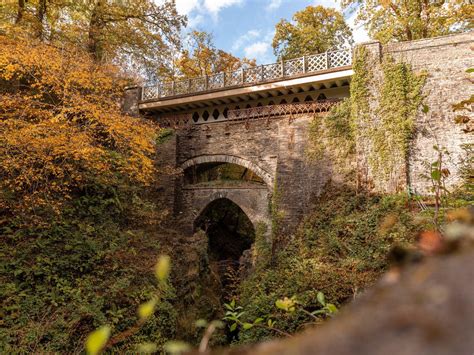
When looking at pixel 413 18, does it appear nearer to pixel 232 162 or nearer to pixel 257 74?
pixel 257 74

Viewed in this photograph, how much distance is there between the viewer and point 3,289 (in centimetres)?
722

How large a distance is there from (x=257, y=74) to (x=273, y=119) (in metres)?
2.34

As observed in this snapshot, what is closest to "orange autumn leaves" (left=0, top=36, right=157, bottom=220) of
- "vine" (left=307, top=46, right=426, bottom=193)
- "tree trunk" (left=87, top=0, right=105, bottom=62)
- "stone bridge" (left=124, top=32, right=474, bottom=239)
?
"stone bridge" (left=124, top=32, right=474, bottom=239)

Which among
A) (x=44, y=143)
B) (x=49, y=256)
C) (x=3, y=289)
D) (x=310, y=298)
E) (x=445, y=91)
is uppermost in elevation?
(x=445, y=91)

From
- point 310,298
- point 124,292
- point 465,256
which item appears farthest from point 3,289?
point 465,256

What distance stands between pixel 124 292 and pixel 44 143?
13.5 ft

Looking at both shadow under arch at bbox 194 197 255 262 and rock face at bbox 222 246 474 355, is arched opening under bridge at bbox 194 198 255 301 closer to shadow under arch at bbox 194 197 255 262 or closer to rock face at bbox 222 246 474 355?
shadow under arch at bbox 194 197 255 262

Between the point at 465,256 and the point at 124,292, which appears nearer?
the point at 465,256

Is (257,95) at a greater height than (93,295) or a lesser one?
greater

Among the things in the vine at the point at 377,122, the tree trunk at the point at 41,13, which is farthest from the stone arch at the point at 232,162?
the tree trunk at the point at 41,13

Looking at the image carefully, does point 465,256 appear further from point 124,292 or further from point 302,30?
point 302,30

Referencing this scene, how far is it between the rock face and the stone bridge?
1215cm

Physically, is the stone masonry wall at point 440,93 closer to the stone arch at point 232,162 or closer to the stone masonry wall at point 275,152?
the stone masonry wall at point 275,152

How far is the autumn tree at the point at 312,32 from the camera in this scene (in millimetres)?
23547
